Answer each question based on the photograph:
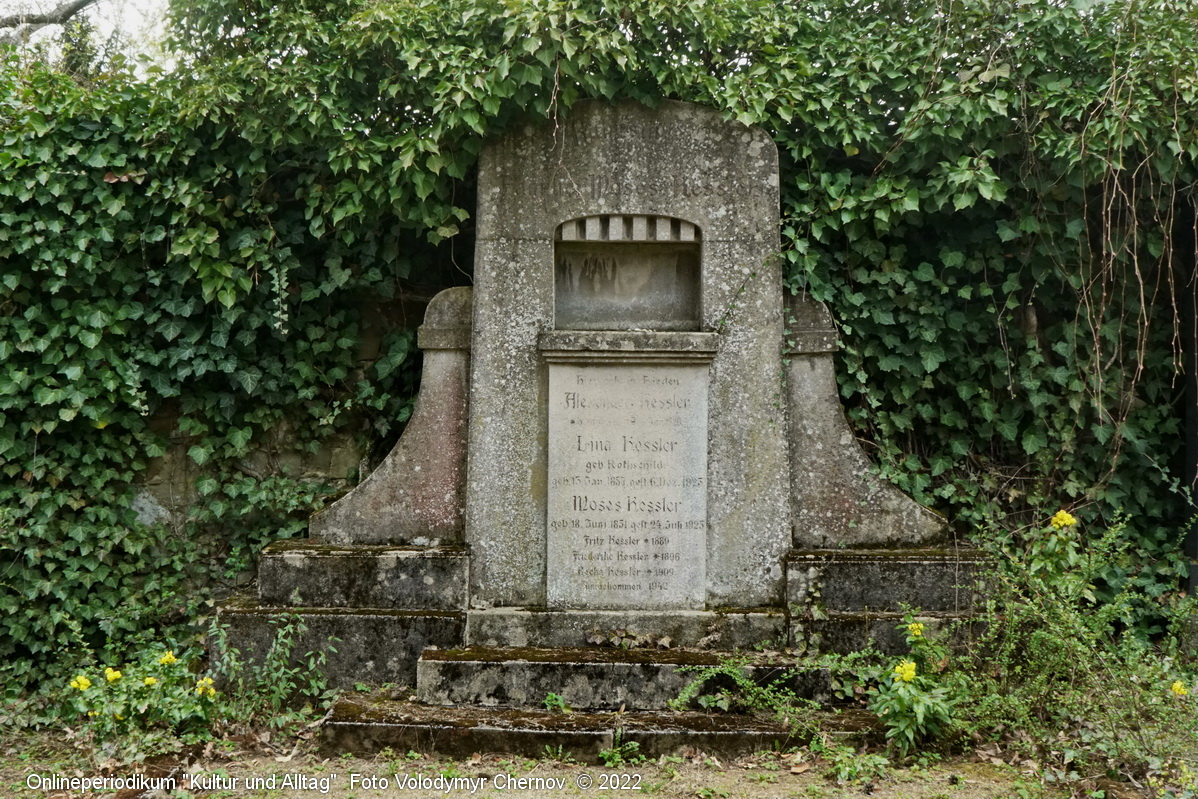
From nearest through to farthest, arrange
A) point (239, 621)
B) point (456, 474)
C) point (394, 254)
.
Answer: point (239, 621)
point (456, 474)
point (394, 254)

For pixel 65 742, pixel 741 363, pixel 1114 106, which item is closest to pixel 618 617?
pixel 741 363

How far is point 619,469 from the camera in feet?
15.4

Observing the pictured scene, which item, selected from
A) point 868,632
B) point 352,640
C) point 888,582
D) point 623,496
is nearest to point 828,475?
point 888,582

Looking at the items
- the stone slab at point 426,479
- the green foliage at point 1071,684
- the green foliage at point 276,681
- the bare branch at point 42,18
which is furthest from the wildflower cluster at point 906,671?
the bare branch at point 42,18

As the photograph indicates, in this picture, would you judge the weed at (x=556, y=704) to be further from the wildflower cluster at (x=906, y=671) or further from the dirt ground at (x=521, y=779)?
the wildflower cluster at (x=906, y=671)

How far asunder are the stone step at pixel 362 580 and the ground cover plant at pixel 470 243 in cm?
69

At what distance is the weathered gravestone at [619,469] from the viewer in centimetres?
459

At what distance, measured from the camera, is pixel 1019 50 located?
4.86 m

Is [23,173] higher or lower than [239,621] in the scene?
higher

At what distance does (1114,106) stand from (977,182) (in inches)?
30.9

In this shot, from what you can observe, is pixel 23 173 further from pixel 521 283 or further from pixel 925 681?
pixel 925 681

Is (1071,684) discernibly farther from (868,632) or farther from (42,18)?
(42,18)

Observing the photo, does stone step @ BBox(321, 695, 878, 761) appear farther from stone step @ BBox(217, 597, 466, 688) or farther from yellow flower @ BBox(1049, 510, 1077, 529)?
yellow flower @ BBox(1049, 510, 1077, 529)

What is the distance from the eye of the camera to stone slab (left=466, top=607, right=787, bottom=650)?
15.1 ft
